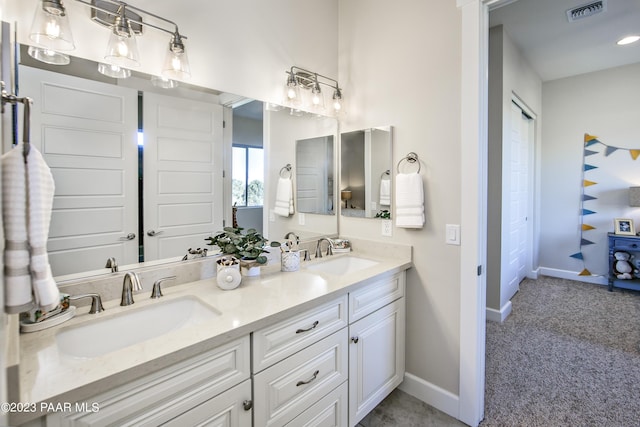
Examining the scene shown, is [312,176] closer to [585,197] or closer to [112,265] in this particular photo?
[112,265]

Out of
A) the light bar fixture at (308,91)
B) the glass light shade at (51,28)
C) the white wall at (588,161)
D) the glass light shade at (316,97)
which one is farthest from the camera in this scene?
the white wall at (588,161)

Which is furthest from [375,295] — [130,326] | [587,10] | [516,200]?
[587,10]

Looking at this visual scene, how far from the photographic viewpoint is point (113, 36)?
49.8 inches

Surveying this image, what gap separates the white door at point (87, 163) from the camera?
117 cm

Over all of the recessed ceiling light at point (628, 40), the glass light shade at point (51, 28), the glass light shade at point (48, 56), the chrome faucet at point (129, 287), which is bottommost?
the chrome faucet at point (129, 287)

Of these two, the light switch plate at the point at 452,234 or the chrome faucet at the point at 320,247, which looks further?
the chrome faucet at the point at 320,247

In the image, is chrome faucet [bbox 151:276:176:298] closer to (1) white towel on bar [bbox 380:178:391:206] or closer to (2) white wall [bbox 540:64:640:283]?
(1) white towel on bar [bbox 380:178:391:206]

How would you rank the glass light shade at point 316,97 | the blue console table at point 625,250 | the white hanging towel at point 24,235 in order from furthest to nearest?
the blue console table at point 625,250, the glass light shade at point 316,97, the white hanging towel at point 24,235

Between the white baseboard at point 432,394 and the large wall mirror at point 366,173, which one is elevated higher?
the large wall mirror at point 366,173

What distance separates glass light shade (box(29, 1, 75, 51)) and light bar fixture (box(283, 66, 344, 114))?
112cm

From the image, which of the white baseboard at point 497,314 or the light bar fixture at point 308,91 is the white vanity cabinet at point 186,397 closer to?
the light bar fixture at point 308,91

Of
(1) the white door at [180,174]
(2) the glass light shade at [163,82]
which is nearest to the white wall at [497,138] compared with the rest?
(1) the white door at [180,174]

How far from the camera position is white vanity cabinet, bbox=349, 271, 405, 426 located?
1564 mm

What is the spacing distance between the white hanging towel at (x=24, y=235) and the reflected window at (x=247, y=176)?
1101 mm
